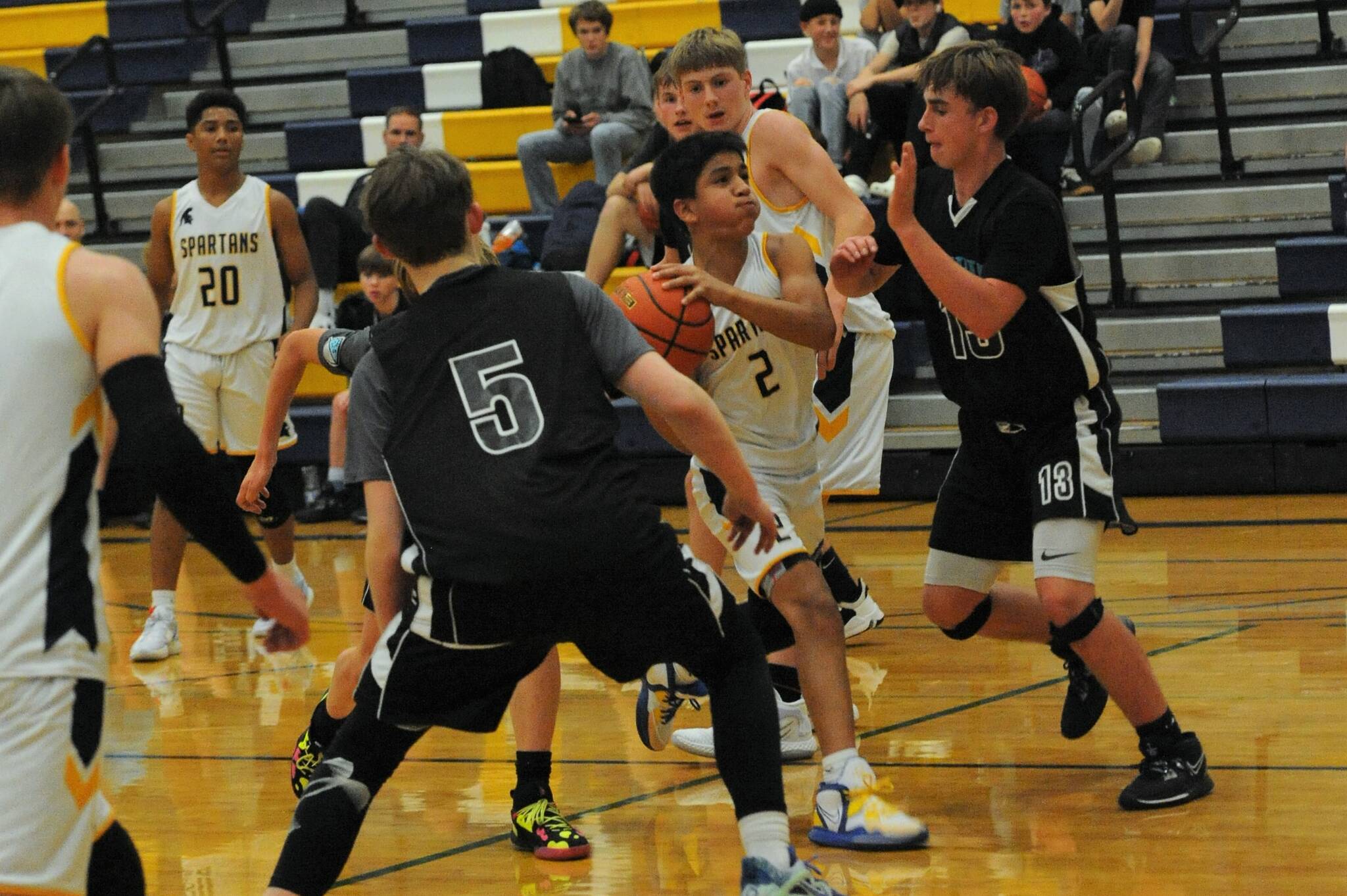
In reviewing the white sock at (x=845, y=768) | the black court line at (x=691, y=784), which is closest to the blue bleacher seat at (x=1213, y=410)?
the black court line at (x=691, y=784)

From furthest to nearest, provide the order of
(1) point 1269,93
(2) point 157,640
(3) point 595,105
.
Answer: (3) point 595,105, (1) point 1269,93, (2) point 157,640

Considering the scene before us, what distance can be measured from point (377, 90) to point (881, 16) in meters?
3.45

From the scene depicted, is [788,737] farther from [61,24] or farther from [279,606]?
[61,24]

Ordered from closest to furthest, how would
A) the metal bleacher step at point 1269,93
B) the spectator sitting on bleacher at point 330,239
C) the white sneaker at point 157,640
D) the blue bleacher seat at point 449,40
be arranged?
the white sneaker at point 157,640
the spectator sitting on bleacher at point 330,239
the metal bleacher step at point 1269,93
the blue bleacher seat at point 449,40

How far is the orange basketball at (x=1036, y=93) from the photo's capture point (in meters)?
7.84

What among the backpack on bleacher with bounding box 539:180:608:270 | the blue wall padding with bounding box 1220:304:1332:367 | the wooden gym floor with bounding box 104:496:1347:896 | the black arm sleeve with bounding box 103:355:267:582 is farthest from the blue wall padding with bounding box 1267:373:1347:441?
the black arm sleeve with bounding box 103:355:267:582

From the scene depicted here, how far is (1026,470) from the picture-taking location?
3842mm

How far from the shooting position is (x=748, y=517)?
298 cm

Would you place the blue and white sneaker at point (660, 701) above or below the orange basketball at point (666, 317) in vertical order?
below

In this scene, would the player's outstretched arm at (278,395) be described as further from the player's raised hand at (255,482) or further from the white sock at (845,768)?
the white sock at (845,768)

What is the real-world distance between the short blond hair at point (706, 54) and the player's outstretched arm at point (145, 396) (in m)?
2.36

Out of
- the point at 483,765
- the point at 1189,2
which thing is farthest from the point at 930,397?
the point at 483,765

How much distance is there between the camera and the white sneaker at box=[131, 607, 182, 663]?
19.5ft

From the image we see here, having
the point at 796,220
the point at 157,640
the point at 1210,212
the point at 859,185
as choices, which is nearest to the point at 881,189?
the point at 859,185
